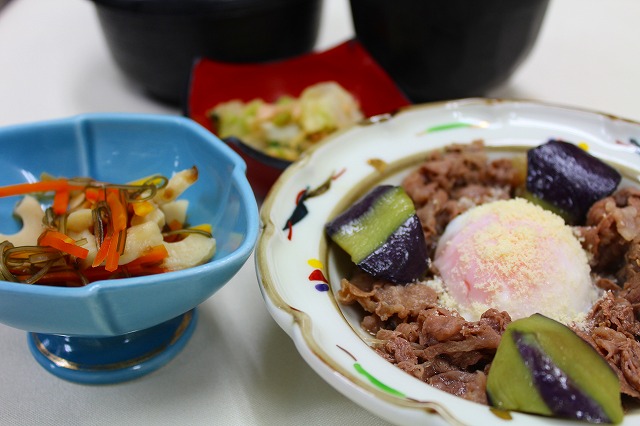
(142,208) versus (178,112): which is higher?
(142,208)

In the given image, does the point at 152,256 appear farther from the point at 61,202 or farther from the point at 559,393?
the point at 559,393

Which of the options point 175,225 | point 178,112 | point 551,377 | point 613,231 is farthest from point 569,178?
point 178,112

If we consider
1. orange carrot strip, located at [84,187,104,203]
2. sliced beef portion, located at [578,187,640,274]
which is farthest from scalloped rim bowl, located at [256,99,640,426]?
orange carrot strip, located at [84,187,104,203]

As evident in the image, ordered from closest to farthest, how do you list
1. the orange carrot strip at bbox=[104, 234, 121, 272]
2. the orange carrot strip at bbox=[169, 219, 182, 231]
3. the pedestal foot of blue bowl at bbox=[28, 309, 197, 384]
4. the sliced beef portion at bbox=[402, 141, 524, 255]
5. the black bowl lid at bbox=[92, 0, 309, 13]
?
1. the orange carrot strip at bbox=[104, 234, 121, 272]
2. the pedestal foot of blue bowl at bbox=[28, 309, 197, 384]
3. the orange carrot strip at bbox=[169, 219, 182, 231]
4. the sliced beef portion at bbox=[402, 141, 524, 255]
5. the black bowl lid at bbox=[92, 0, 309, 13]

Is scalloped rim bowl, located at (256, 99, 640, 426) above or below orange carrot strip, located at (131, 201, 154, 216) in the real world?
below

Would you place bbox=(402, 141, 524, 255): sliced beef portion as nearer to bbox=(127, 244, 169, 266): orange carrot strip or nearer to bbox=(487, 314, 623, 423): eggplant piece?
bbox=(487, 314, 623, 423): eggplant piece

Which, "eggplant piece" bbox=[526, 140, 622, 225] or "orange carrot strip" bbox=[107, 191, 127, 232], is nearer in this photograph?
"orange carrot strip" bbox=[107, 191, 127, 232]

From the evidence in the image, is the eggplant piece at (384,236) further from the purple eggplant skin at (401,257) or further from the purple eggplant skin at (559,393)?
the purple eggplant skin at (559,393)
